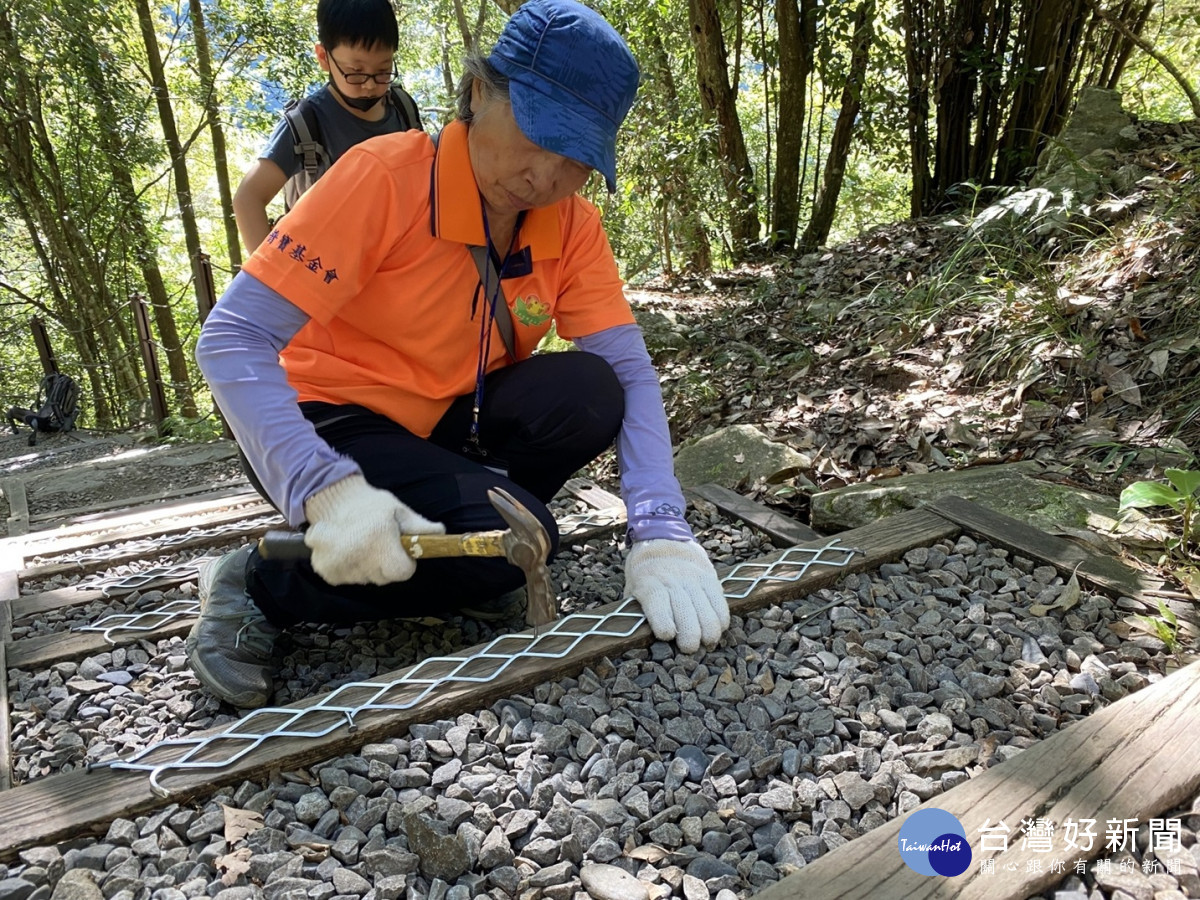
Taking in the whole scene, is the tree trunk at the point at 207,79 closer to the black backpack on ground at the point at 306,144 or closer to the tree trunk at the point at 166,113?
the tree trunk at the point at 166,113

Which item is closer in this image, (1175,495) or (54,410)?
(1175,495)

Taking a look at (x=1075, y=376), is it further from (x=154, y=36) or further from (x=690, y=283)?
(x=154, y=36)

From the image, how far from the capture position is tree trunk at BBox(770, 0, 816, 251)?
19.4ft

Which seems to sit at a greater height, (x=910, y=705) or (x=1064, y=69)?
(x=1064, y=69)

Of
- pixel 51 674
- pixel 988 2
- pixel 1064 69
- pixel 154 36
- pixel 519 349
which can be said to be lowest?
pixel 51 674

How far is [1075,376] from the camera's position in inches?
108

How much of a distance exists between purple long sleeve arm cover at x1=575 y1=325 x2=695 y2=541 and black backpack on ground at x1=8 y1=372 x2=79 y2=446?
30.3ft

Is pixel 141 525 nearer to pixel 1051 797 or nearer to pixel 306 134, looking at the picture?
pixel 306 134

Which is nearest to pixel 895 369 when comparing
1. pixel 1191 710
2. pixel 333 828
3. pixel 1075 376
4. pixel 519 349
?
pixel 1075 376

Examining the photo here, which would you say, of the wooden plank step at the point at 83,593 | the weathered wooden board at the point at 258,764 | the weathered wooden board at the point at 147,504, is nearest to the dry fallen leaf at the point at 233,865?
the weathered wooden board at the point at 258,764

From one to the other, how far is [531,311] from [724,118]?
17.7 feet

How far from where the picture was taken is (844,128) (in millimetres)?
6129

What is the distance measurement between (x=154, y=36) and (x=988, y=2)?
381 inches

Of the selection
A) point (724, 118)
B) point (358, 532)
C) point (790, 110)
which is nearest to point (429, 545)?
point (358, 532)
